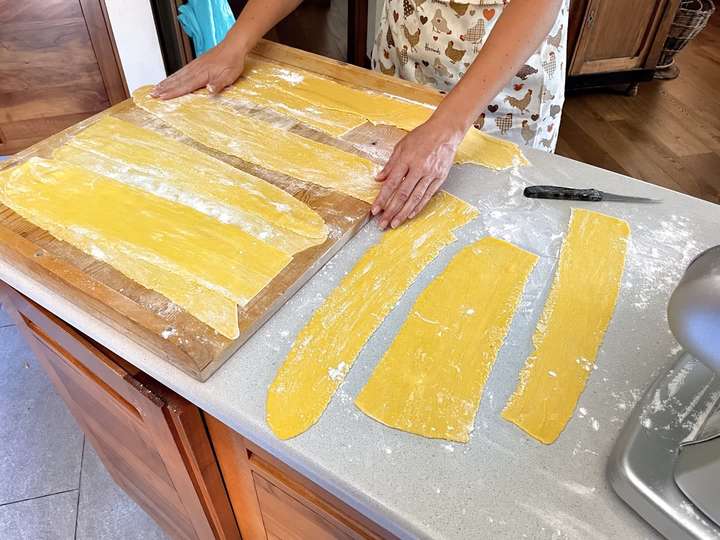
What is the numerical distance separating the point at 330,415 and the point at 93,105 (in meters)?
1.90

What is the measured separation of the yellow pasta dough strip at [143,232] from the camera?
2.13ft

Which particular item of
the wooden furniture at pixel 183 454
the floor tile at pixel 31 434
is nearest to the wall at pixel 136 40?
the floor tile at pixel 31 434

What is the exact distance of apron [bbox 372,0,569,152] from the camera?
104 centimetres

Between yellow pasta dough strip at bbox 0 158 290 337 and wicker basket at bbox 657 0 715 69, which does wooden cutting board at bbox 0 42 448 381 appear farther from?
wicker basket at bbox 657 0 715 69

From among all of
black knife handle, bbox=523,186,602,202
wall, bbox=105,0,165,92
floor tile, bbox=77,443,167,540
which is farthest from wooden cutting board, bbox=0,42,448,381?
wall, bbox=105,0,165,92

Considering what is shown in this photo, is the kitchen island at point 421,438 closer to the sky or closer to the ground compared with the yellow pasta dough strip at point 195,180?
closer to the ground

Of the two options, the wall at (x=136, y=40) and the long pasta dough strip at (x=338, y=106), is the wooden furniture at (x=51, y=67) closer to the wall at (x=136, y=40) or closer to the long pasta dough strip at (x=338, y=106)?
the wall at (x=136, y=40)

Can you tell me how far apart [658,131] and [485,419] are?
8.45 feet

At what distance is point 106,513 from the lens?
127 cm

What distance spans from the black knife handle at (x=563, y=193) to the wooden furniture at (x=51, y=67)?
166 cm

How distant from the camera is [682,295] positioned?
0.41 metres

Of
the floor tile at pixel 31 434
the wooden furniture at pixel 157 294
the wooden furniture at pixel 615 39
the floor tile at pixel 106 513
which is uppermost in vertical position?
the wooden furniture at pixel 157 294

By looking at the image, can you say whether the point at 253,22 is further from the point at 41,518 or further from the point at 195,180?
the point at 41,518

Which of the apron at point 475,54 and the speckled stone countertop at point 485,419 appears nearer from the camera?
the speckled stone countertop at point 485,419
